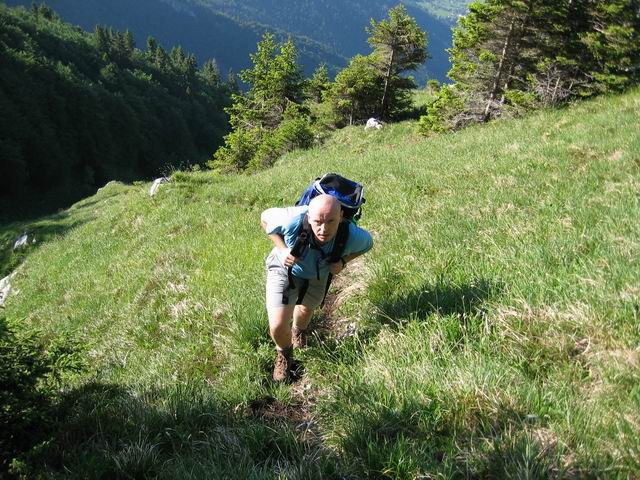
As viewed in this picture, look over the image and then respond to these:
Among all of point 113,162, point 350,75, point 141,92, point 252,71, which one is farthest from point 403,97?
point 141,92

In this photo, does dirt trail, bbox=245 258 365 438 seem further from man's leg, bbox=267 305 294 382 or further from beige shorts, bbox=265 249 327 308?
beige shorts, bbox=265 249 327 308

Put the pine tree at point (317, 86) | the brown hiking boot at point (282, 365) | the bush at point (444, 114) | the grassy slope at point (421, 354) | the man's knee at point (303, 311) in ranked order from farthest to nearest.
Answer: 1. the pine tree at point (317, 86)
2. the bush at point (444, 114)
3. the man's knee at point (303, 311)
4. the brown hiking boot at point (282, 365)
5. the grassy slope at point (421, 354)

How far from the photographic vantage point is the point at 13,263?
26594 mm

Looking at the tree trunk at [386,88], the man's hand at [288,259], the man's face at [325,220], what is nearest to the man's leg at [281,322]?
the man's hand at [288,259]

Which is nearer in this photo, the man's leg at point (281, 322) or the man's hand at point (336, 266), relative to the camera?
the man's hand at point (336, 266)

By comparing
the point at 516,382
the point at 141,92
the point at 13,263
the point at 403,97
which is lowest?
the point at 141,92

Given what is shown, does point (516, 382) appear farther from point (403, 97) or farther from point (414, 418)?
point (403, 97)

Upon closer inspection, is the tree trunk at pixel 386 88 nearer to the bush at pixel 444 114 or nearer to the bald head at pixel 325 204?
the bush at pixel 444 114

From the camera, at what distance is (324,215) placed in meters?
3.56

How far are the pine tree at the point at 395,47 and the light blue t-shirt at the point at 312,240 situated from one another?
95.1 feet

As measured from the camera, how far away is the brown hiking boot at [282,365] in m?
4.19

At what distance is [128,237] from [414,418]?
13.7 meters

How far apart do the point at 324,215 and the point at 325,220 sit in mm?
43

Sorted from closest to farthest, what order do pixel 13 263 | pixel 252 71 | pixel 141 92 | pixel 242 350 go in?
pixel 242 350 → pixel 13 263 → pixel 252 71 → pixel 141 92
